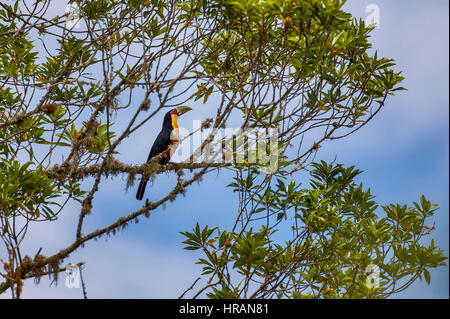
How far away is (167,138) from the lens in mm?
7902

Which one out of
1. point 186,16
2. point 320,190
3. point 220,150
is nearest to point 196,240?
point 220,150

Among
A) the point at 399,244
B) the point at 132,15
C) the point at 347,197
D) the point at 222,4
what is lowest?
the point at 399,244

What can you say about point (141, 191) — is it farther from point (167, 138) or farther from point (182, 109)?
point (182, 109)

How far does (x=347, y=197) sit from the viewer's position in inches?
225

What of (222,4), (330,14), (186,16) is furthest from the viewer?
(186,16)

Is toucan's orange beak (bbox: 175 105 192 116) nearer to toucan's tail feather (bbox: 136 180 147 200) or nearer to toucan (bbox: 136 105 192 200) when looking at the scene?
toucan (bbox: 136 105 192 200)

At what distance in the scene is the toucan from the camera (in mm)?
7434

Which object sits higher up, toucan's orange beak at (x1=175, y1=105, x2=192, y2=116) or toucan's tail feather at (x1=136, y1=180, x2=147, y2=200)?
toucan's orange beak at (x1=175, y1=105, x2=192, y2=116)

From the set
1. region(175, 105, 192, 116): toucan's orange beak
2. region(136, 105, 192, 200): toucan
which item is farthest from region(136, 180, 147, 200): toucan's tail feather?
region(175, 105, 192, 116): toucan's orange beak

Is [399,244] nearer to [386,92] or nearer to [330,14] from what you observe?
[386,92]

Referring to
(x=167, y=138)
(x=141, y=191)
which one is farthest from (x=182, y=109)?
(x=141, y=191)
